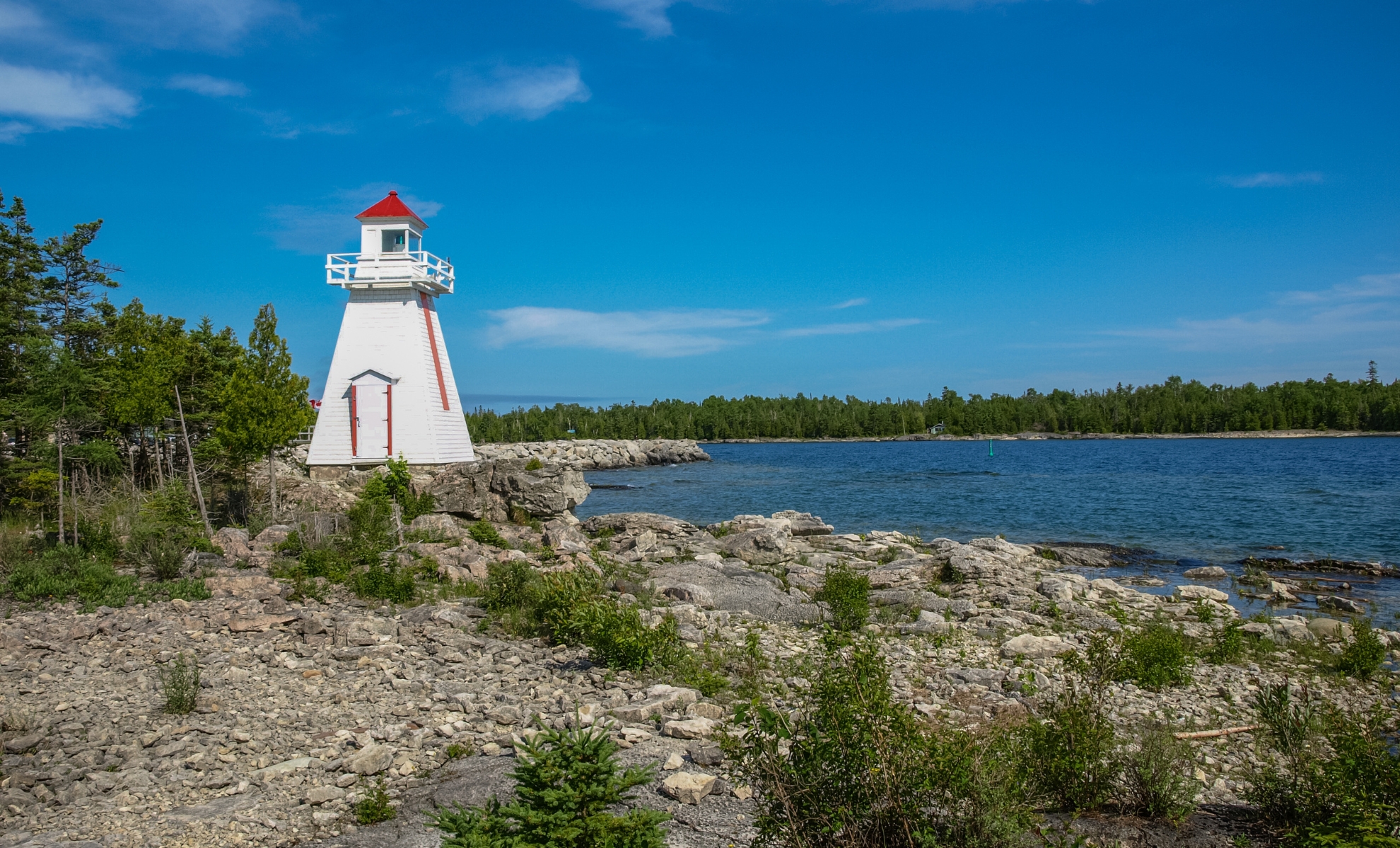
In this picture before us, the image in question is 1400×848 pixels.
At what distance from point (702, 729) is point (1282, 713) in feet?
16.3

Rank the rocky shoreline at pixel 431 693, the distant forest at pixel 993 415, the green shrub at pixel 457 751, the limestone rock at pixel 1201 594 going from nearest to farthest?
the rocky shoreline at pixel 431 693, the green shrub at pixel 457 751, the limestone rock at pixel 1201 594, the distant forest at pixel 993 415

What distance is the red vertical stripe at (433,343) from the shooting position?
2545 cm

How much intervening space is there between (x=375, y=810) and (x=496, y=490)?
18.0 metres

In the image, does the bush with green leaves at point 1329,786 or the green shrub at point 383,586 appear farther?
the green shrub at point 383,586

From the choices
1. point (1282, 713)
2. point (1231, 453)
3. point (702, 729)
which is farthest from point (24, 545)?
point (1231, 453)

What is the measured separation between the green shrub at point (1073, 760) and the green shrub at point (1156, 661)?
4509 mm

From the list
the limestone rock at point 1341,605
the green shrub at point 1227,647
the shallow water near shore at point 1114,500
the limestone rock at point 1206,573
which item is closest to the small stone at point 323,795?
the green shrub at point 1227,647

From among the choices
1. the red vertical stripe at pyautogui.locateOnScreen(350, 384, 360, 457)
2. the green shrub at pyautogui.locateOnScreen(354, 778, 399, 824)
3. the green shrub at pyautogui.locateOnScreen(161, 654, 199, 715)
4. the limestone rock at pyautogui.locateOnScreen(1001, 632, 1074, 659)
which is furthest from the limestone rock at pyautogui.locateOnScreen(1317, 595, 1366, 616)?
the red vertical stripe at pyautogui.locateOnScreen(350, 384, 360, 457)

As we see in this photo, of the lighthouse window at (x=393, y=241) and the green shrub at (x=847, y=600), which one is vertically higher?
the lighthouse window at (x=393, y=241)

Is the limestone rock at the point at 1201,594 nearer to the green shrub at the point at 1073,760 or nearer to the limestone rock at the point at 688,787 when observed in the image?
the green shrub at the point at 1073,760

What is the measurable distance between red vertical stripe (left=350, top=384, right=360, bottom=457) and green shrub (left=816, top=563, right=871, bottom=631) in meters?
17.0

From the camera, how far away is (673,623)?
10695 mm

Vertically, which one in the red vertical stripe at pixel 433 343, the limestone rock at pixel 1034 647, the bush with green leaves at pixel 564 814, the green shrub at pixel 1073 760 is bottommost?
the limestone rock at pixel 1034 647

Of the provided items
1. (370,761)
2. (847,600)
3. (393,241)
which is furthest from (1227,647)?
(393,241)
